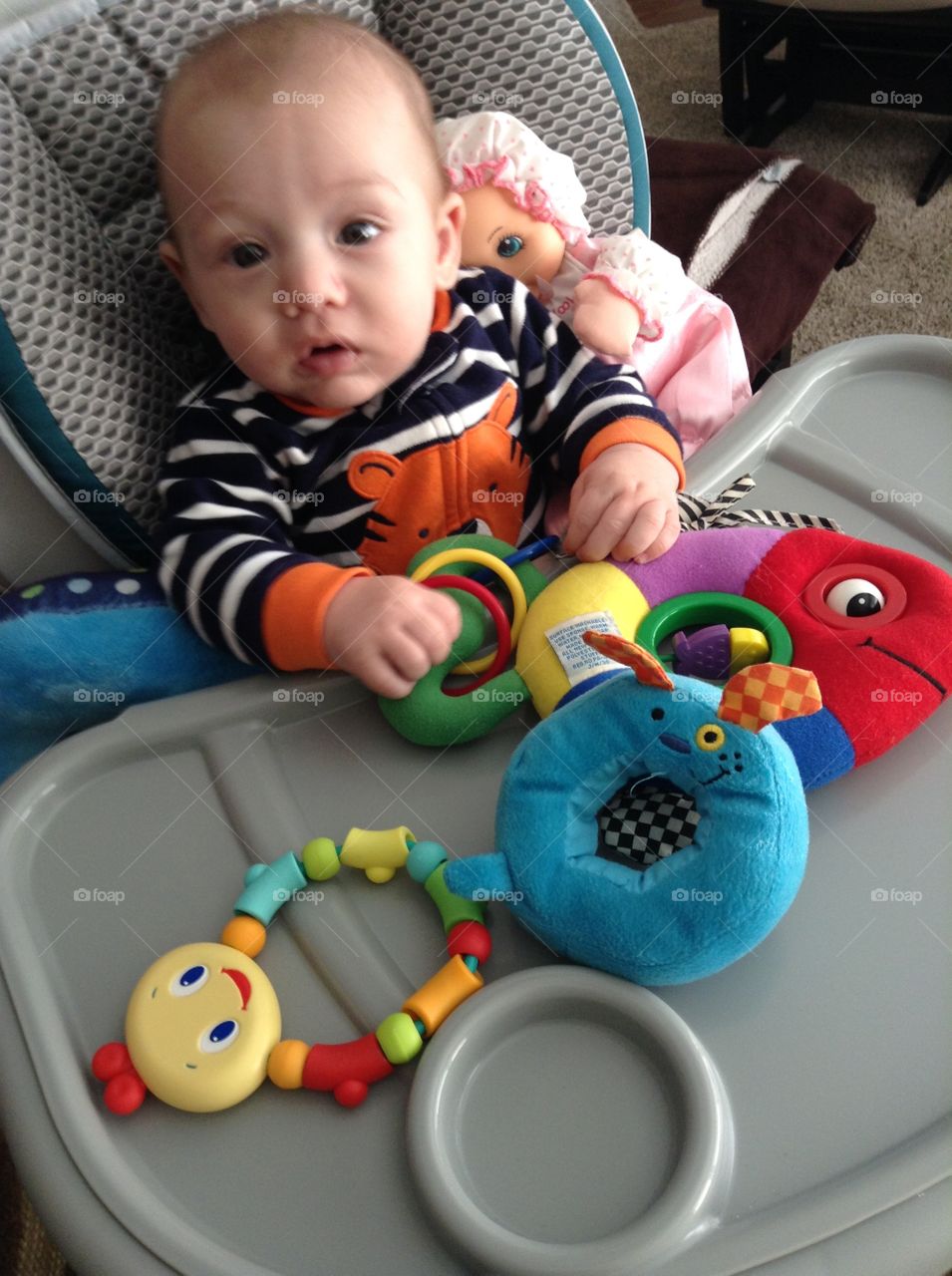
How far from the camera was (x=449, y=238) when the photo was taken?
79cm

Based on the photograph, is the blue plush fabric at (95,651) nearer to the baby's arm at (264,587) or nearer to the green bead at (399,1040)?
the baby's arm at (264,587)

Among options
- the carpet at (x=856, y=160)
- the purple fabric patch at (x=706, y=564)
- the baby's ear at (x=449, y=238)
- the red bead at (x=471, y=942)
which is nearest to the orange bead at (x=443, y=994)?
the red bead at (x=471, y=942)

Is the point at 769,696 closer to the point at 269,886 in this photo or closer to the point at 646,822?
the point at 646,822

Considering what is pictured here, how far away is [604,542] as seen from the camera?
0.67m

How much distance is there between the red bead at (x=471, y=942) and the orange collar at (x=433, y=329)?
37 centimetres

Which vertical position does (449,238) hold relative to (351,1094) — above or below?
above

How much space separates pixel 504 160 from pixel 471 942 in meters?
0.56

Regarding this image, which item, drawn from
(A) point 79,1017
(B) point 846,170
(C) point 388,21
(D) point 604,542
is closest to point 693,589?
(D) point 604,542

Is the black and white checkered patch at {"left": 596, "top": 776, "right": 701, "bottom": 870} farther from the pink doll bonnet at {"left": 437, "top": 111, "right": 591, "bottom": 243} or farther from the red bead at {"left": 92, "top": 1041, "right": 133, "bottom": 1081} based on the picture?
the pink doll bonnet at {"left": 437, "top": 111, "right": 591, "bottom": 243}

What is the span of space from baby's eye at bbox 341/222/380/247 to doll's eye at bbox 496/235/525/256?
182 millimetres

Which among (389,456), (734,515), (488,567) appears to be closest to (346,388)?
(389,456)

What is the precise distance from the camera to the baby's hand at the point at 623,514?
0.66 metres

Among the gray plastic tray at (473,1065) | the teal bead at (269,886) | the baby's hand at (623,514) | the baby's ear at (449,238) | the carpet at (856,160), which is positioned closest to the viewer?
the gray plastic tray at (473,1065)

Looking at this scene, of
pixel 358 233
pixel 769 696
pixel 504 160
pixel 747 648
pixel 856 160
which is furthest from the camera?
pixel 856 160
